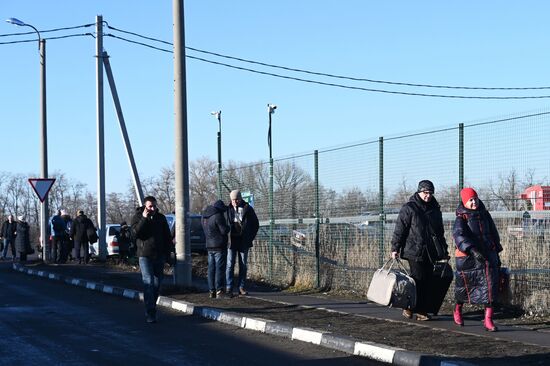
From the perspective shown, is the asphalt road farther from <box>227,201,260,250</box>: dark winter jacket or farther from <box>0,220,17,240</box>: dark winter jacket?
<box>0,220,17,240</box>: dark winter jacket

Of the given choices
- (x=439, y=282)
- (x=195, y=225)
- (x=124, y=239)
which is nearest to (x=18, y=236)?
(x=195, y=225)

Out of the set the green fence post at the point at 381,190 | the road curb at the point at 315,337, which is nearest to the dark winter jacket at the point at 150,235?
the road curb at the point at 315,337

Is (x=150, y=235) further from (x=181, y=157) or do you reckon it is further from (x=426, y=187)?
(x=426, y=187)

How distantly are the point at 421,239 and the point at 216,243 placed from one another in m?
4.60

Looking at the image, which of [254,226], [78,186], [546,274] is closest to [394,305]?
[546,274]

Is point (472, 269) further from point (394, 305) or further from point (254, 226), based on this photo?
point (254, 226)

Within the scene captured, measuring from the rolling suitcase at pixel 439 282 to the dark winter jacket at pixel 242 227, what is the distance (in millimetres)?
4345

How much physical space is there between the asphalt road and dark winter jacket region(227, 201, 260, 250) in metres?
1.87

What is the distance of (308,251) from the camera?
15.1 meters

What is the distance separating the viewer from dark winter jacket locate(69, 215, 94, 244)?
2384cm

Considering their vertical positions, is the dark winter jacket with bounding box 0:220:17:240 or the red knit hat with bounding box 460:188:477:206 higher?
the red knit hat with bounding box 460:188:477:206

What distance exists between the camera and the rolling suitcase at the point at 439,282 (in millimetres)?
10320

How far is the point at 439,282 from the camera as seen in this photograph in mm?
10352

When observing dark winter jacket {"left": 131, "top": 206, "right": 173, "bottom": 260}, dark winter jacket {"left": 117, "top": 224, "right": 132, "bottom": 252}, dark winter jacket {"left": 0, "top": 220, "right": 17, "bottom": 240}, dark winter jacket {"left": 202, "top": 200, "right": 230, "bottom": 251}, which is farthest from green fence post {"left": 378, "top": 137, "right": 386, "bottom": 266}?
dark winter jacket {"left": 0, "top": 220, "right": 17, "bottom": 240}
